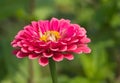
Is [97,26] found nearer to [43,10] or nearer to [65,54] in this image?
[43,10]

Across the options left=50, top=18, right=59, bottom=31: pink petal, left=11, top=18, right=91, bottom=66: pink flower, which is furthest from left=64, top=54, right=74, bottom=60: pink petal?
left=50, top=18, right=59, bottom=31: pink petal

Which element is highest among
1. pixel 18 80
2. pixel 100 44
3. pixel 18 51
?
pixel 18 51

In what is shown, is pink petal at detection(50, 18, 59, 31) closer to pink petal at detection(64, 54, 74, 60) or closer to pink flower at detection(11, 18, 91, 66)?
pink flower at detection(11, 18, 91, 66)

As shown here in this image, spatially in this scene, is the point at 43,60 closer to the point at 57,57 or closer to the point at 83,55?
the point at 57,57

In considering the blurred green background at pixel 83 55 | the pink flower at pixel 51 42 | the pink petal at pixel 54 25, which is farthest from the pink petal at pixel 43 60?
the blurred green background at pixel 83 55

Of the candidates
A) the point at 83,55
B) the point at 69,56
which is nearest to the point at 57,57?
the point at 69,56

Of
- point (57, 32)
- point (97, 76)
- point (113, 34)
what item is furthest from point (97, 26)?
point (57, 32)

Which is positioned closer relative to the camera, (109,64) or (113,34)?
(109,64)

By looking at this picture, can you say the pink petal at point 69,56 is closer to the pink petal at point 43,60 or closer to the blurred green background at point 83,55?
the pink petal at point 43,60
